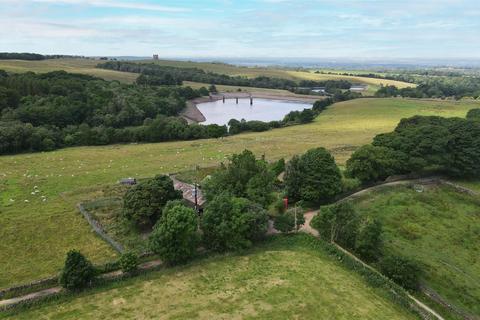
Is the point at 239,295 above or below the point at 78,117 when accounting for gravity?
below

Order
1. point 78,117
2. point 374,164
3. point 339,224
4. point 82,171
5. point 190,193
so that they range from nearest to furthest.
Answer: point 339,224 → point 190,193 → point 374,164 → point 82,171 → point 78,117

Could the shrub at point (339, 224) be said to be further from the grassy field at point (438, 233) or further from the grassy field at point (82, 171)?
the grassy field at point (82, 171)

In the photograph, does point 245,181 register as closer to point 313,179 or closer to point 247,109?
point 313,179

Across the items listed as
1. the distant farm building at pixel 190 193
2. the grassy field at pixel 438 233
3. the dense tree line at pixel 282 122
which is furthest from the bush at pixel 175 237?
the dense tree line at pixel 282 122

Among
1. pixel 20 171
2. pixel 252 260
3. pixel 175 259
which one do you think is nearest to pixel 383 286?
pixel 252 260

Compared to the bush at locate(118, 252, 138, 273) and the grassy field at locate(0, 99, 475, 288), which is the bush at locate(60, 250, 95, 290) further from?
the grassy field at locate(0, 99, 475, 288)

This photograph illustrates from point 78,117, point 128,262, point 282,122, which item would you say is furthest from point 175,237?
point 282,122

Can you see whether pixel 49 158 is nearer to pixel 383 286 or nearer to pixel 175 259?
pixel 175 259
